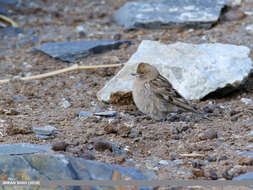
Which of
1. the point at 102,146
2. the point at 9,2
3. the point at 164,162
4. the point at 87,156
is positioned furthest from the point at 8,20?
the point at 164,162

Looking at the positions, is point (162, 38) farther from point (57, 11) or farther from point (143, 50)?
point (57, 11)

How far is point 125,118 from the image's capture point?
6.18 meters

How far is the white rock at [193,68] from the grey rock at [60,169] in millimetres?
2746

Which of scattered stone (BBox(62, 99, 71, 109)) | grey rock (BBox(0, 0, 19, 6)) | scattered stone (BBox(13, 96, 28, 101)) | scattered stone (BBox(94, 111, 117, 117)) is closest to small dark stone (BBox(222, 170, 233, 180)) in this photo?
scattered stone (BBox(94, 111, 117, 117))

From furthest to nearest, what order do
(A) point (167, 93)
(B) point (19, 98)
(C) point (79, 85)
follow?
(C) point (79, 85)
(B) point (19, 98)
(A) point (167, 93)

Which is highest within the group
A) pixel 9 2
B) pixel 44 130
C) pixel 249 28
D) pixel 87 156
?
pixel 9 2

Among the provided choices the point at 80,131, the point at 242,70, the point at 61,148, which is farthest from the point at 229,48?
the point at 61,148

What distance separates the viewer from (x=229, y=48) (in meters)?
7.43

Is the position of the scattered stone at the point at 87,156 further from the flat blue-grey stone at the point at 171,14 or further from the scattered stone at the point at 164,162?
the flat blue-grey stone at the point at 171,14

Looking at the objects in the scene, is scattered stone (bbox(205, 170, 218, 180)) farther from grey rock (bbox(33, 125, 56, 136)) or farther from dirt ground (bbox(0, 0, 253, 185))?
grey rock (bbox(33, 125, 56, 136))

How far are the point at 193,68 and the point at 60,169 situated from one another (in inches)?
135

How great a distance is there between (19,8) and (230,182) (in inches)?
364

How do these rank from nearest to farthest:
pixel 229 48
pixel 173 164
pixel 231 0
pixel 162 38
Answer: pixel 173 164 < pixel 229 48 < pixel 162 38 < pixel 231 0

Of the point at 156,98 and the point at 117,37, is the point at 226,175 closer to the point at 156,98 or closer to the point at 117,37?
the point at 156,98
